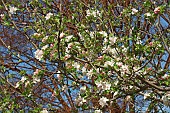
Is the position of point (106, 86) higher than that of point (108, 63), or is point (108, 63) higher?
point (108, 63)

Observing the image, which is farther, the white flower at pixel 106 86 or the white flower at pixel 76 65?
the white flower at pixel 76 65

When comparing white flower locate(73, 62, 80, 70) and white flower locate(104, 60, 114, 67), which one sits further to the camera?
white flower locate(73, 62, 80, 70)

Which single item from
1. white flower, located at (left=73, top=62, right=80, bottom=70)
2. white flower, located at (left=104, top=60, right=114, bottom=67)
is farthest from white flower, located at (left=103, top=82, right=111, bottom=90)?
white flower, located at (left=73, top=62, right=80, bottom=70)

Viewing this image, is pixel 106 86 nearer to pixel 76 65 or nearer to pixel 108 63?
pixel 108 63

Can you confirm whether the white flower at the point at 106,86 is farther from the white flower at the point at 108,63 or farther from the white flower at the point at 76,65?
the white flower at the point at 76,65

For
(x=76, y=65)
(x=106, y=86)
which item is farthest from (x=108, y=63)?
(x=76, y=65)

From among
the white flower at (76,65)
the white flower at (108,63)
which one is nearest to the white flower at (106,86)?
the white flower at (108,63)

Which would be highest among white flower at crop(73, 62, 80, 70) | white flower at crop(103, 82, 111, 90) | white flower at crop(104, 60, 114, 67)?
white flower at crop(73, 62, 80, 70)

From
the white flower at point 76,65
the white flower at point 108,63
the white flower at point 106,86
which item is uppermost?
the white flower at point 76,65

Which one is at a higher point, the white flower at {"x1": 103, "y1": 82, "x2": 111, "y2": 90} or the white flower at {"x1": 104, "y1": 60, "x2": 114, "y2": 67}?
the white flower at {"x1": 104, "y1": 60, "x2": 114, "y2": 67}

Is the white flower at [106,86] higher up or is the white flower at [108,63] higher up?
the white flower at [108,63]

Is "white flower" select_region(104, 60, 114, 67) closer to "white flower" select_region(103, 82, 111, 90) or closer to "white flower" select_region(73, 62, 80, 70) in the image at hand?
"white flower" select_region(103, 82, 111, 90)

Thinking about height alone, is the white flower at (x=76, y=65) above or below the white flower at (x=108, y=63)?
above

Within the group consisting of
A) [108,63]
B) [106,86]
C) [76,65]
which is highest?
[76,65]
